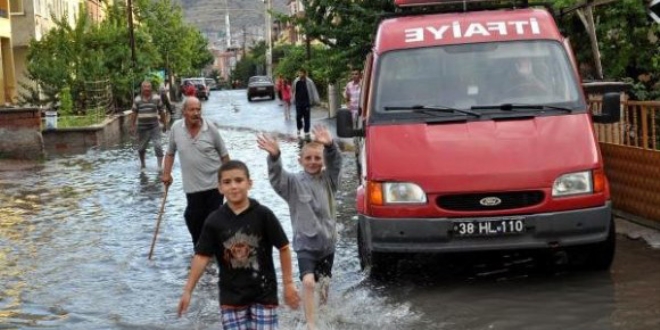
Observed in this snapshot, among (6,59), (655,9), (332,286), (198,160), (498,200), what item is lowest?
(332,286)

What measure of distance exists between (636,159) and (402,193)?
3273 millimetres

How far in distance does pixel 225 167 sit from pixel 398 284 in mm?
3336

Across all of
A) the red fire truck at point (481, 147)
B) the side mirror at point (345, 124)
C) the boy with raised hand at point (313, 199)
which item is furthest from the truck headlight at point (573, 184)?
the side mirror at point (345, 124)

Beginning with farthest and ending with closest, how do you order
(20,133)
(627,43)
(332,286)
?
(20,133)
(627,43)
(332,286)

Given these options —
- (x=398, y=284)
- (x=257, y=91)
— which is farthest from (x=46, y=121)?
(x=257, y=91)

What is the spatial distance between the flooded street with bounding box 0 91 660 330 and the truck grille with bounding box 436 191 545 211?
2.38 feet

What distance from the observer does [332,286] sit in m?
8.23

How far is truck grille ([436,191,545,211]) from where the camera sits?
7.34m

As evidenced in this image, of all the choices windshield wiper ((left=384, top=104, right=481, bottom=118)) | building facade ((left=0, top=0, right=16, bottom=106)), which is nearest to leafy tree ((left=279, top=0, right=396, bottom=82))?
windshield wiper ((left=384, top=104, right=481, bottom=118))

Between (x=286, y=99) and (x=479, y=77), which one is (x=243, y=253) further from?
(x=286, y=99)

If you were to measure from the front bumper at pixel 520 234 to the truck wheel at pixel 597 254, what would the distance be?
251 mm

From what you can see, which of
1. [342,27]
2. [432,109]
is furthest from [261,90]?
[432,109]

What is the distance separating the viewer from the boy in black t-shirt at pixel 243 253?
518 centimetres

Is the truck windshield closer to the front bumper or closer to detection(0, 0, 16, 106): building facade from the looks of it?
the front bumper
